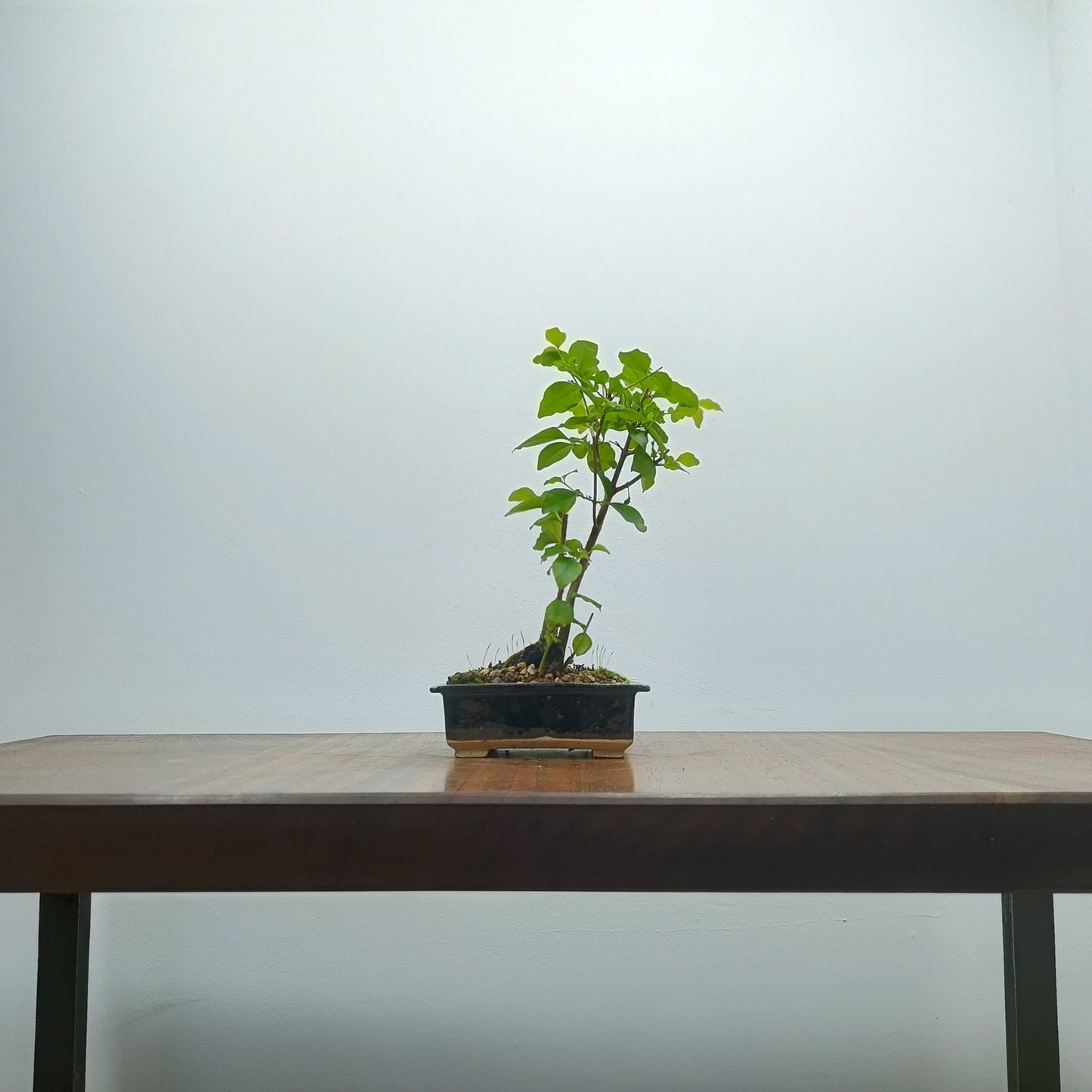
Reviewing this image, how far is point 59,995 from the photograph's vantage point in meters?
1.10

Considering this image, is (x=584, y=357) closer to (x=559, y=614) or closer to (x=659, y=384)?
(x=659, y=384)

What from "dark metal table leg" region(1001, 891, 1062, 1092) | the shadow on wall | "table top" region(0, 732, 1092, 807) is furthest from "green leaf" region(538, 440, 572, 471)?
the shadow on wall

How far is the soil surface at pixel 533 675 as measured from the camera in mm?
985

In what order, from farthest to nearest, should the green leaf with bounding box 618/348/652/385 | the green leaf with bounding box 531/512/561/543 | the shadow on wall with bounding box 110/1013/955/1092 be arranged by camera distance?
1. the shadow on wall with bounding box 110/1013/955/1092
2. the green leaf with bounding box 531/512/561/543
3. the green leaf with bounding box 618/348/652/385

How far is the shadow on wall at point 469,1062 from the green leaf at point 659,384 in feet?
3.74

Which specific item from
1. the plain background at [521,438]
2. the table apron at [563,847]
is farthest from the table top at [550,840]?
the plain background at [521,438]

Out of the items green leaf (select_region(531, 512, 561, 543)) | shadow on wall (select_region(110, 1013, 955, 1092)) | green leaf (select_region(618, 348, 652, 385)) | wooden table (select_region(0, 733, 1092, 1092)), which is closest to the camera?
wooden table (select_region(0, 733, 1092, 1092))

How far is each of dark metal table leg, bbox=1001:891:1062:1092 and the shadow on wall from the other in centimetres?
66

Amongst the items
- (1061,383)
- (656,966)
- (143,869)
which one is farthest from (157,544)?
(1061,383)

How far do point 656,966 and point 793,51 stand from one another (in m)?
1.66

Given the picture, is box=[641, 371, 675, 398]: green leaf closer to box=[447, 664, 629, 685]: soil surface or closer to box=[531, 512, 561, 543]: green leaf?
box=[531, 512, 561, 543]: green leaf

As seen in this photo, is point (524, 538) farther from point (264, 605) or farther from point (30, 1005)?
point (30, 1005)

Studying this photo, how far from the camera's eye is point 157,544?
5.77 feet

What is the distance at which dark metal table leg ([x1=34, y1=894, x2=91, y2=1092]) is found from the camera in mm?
1096
